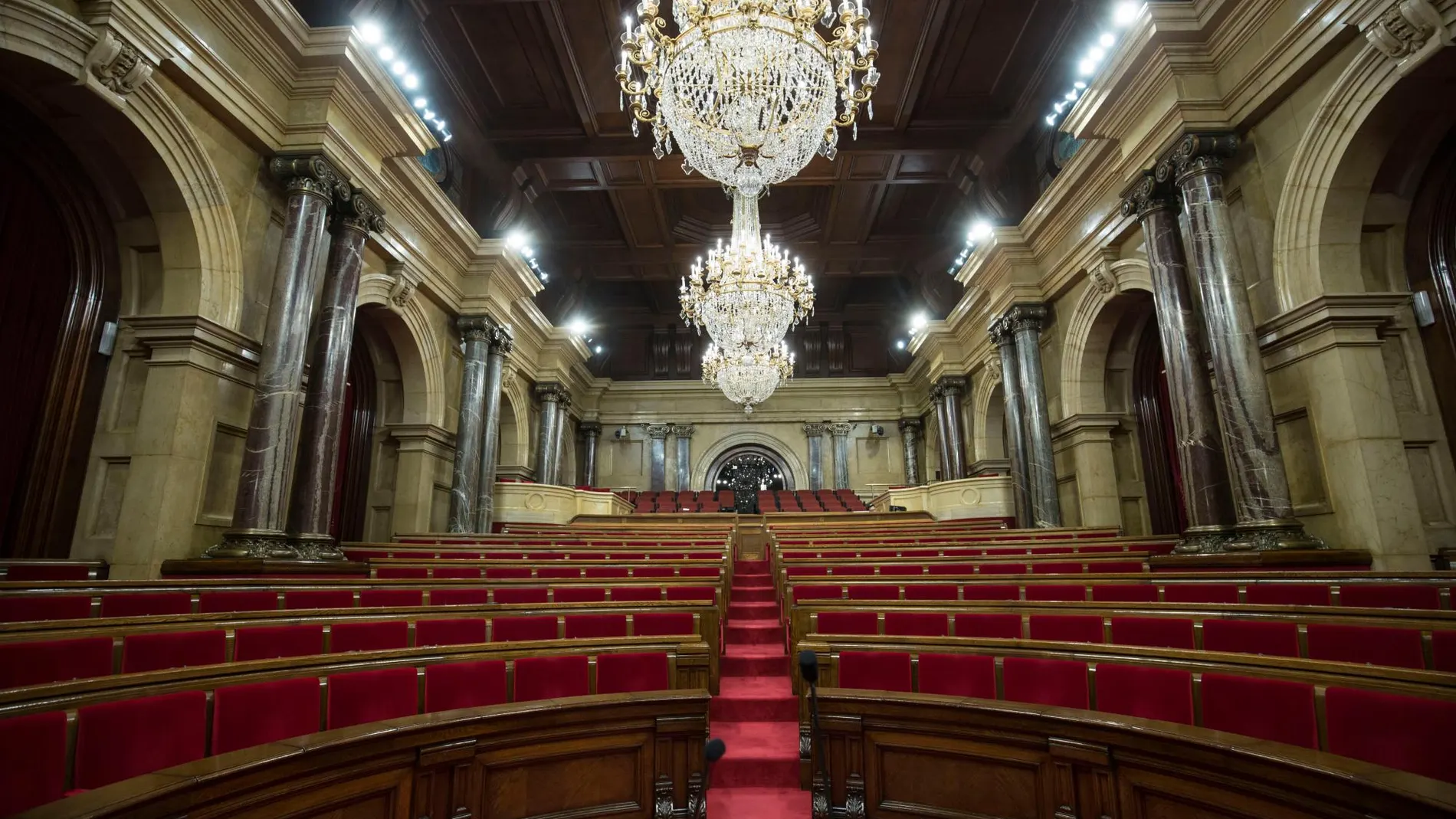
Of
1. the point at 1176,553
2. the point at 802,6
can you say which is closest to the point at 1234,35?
the point at 802,6

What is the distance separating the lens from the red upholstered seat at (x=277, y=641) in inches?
Answer: 110

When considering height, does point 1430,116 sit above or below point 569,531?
above

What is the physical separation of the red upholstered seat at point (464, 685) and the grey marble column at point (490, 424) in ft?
26.2

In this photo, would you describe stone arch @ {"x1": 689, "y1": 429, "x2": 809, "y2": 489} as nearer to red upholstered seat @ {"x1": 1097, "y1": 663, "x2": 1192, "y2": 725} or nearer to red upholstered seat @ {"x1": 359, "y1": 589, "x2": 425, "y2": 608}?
red upholstered seat @ {"x1": 359, "y1": 589, "x2": 425, "y2": 608}

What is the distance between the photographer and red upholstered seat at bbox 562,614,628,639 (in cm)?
350

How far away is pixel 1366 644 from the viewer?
256cm

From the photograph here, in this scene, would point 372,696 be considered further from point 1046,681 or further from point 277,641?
point 1046,681

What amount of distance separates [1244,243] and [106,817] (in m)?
7.46

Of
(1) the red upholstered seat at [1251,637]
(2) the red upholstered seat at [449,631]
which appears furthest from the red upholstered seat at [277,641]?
(1) the red upholstered seat at [1251,637]

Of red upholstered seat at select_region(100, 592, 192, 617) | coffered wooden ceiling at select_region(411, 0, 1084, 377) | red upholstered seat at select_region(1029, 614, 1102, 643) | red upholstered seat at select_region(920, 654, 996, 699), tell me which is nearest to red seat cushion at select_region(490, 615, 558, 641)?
red upholstered seat at select_region(100, 592, 192, 617)

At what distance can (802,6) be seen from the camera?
511 cm

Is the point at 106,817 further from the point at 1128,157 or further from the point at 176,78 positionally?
the point at 1128,157

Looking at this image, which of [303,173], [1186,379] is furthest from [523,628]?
[1186,379]

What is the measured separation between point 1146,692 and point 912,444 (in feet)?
52.9
